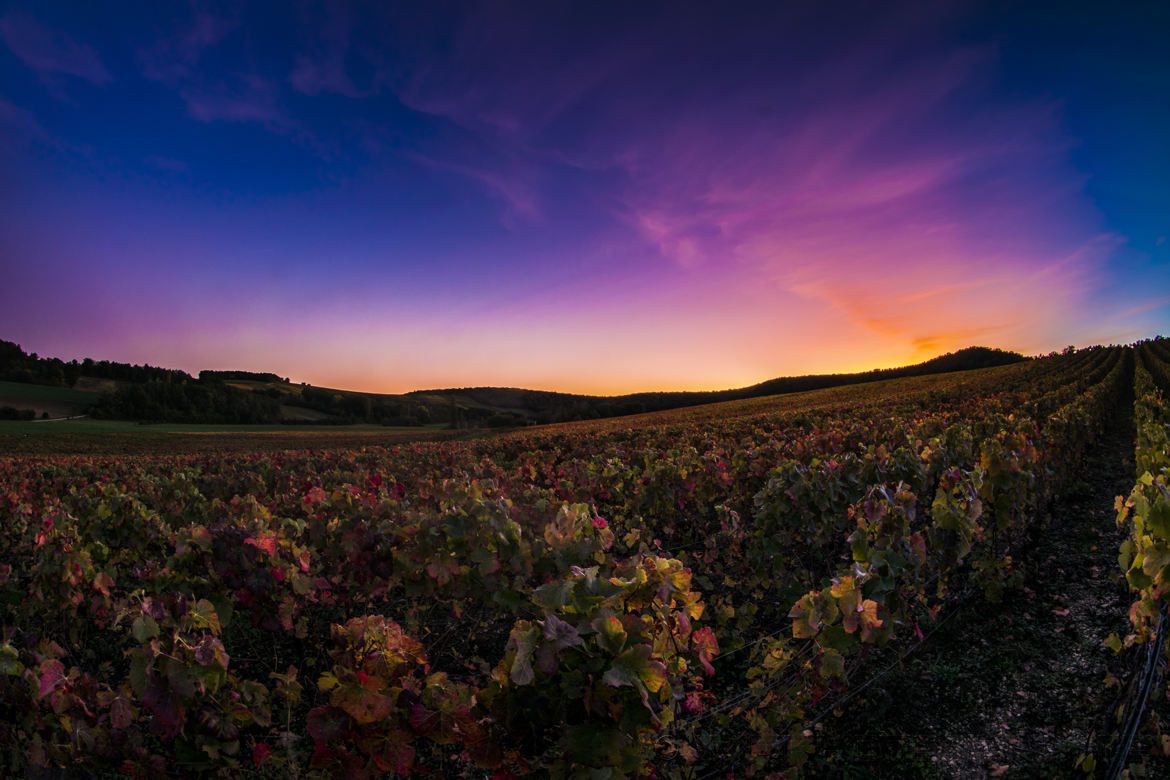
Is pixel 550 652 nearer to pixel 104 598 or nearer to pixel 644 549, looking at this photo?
pixel 644 549

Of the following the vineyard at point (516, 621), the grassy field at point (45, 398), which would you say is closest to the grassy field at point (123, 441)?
the grassy field at point (45, 398)

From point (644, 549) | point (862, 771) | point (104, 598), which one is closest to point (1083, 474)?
point (862, 771)

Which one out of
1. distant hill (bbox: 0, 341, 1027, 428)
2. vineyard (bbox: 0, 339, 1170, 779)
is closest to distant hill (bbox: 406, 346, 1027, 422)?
distant hill (bbox: 0, 341, 1027, 428)

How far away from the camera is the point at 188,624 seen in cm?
232

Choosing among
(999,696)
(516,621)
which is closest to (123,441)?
(516,621)

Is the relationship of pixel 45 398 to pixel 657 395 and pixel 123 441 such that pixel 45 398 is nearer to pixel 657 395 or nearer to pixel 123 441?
pixel 123 441

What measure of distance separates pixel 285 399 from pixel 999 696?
332 ft

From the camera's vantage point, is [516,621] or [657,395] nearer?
[516,621]

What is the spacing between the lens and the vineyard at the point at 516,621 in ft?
6.32

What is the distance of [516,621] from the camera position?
114 inches

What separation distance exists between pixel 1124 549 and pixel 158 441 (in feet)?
186

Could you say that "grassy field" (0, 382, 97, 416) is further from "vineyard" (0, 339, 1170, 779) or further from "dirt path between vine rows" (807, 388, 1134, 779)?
"dirt path between vine rows" (807, 388, 1134, 779)

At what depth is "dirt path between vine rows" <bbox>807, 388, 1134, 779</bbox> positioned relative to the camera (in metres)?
3.22

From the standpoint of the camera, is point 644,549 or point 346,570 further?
point 346,570
